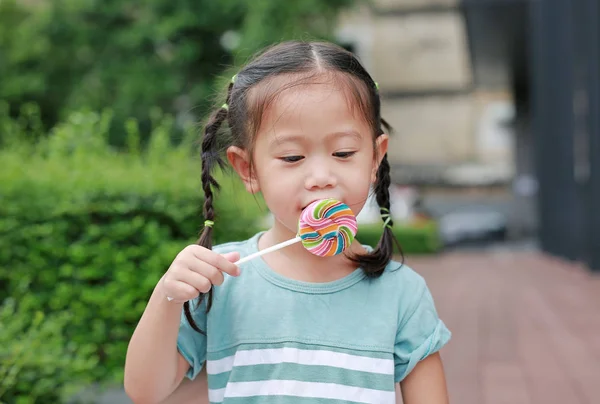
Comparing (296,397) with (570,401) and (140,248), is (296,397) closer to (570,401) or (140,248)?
(140,248)

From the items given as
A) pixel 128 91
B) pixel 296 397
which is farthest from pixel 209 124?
pixel 128 91

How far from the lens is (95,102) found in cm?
1508

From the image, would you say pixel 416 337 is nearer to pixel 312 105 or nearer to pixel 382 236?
pixel 382 236

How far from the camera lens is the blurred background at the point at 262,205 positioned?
3551 millimetres

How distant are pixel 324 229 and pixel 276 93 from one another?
0.94 ft

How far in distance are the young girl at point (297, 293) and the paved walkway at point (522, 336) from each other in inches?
93.8

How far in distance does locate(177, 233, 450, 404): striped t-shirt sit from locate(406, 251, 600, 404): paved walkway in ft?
7.77

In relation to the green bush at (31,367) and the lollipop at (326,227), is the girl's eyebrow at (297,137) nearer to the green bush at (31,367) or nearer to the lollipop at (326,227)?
the lollipop at (326,227)

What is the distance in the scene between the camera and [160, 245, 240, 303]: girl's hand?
1.43 meters

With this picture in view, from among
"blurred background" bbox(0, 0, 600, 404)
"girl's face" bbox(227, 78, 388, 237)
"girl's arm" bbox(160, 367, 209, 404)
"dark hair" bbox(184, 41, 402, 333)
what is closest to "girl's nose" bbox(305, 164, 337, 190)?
"girl's face" bbox(227, 78, 388, 237)

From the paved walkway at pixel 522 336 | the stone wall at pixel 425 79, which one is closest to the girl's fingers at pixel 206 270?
the paved walkway at pixel 522 336

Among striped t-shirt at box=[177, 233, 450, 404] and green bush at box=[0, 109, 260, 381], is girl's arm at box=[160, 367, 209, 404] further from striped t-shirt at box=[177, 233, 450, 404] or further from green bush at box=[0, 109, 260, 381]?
green bush at box=[0, 109, 260, 381]

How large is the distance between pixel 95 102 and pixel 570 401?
41.9 ft

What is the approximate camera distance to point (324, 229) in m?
1.49
